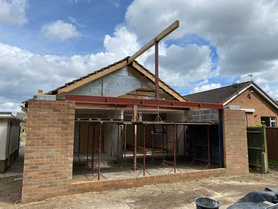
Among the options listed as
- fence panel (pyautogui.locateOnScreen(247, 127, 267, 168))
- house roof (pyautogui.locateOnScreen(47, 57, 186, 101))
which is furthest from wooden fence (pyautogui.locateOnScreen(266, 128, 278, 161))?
house roof (pyautogui.locateOnScreen(47, 57, 186, 101))

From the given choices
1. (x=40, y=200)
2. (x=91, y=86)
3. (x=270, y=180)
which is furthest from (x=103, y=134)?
(x=270, y=180)

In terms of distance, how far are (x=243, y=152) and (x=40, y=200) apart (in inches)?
305

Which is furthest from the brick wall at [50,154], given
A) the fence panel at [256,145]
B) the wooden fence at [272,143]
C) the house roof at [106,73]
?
the wooden fence at [272,143]

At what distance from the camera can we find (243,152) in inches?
337

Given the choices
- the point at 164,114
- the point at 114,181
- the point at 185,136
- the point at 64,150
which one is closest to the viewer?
the point at 64,150

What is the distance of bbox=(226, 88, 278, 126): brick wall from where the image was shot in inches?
629

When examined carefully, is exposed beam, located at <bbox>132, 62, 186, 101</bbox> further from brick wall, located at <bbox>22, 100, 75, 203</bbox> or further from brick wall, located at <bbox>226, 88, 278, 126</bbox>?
brick wall, located at <bbox>226, 88, 278, 126</bbox>

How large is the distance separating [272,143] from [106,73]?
9.40 metres

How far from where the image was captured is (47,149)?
5.67 m

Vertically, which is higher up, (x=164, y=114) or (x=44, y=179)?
(x=164, y=114)

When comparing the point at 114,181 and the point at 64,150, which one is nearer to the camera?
the point at 64,150

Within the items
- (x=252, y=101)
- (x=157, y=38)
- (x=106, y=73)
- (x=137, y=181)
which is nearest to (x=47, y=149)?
(x=137, y=181)

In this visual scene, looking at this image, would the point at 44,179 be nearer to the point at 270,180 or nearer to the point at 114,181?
the point at 114,181

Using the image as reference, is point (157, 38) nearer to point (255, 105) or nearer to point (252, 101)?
point (252, 101)
